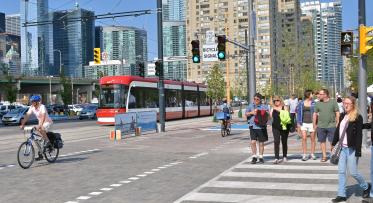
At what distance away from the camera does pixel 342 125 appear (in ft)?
27.6

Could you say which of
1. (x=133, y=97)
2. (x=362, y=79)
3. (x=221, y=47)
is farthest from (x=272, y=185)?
(x=133, y=97)

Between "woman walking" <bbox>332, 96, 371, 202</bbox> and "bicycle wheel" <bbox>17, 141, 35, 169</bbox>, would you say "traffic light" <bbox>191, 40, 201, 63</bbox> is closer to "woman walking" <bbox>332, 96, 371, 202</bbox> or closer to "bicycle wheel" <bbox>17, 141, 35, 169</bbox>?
"bicycle wheel" <bbox>17, 141, 35, 169</bbox>

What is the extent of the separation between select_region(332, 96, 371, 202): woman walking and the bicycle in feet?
25.5

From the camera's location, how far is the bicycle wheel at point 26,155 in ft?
42.4

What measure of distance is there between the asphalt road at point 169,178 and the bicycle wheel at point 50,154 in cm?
23

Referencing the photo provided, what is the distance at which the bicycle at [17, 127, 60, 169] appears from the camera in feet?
42.5

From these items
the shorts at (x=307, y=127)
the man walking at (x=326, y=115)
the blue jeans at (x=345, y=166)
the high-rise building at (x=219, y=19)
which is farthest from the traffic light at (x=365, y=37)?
the high-rise building at (x=219, y=19)

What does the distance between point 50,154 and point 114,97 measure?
821 inches

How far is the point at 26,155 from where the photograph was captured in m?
13.0

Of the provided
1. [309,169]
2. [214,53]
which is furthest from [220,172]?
[214,53]

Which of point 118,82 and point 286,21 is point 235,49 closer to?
point 286,21

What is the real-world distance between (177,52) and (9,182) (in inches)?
2684

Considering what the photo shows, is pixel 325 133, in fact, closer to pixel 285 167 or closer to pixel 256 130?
pixel 285 167

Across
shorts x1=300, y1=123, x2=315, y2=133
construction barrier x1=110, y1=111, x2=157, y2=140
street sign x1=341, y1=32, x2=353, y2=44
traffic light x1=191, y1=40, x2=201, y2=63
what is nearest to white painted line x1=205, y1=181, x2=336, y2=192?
shorts x1=300, y1=123, x2=315, y2=133
